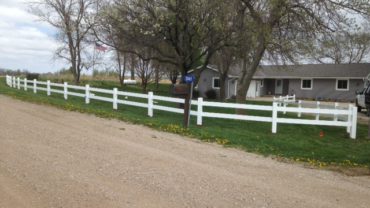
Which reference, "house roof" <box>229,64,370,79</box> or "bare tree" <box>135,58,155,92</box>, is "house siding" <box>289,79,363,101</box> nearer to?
"house roof" <box>229,64,370,79</box>

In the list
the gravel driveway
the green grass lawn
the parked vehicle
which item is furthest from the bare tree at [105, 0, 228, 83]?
the gravel driveway

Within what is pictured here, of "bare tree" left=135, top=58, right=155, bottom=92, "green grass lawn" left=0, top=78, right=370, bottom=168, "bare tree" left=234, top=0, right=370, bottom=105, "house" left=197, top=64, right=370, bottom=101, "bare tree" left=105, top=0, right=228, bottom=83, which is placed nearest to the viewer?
"green grass lawn" left=0, top=78, right=370, bottom=168

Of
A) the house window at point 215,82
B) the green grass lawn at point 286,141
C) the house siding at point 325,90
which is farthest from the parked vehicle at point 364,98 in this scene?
the house window at point 215,82

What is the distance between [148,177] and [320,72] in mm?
42738

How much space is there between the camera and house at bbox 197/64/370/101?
45.0 metres

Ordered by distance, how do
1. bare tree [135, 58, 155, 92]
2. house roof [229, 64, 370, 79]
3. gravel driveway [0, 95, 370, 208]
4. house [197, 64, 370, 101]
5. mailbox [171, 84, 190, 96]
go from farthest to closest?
bare tree [135, 58, 155, 92] < house [197, 64, 370, 101] < house roof [229, 64, 370, 79] < mailbox [171, 84, 190, 96] < gravel driveway [0, 95, 370, 208]

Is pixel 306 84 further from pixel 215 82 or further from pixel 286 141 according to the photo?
pixel 286 141

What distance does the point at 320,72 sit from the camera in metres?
47.5

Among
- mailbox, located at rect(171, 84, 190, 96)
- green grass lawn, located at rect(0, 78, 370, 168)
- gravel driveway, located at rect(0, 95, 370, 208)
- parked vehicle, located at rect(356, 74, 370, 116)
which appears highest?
mailbox, located at rect(171, 84, 190, 96)

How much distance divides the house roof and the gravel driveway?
3413 cm

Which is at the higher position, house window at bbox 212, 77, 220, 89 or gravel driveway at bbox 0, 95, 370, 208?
house window at bbox 212, 77, 220, 89

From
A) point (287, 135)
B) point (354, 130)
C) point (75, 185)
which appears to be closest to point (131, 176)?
point (75, 185)

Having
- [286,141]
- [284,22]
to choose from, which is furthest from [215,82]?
[286,141]

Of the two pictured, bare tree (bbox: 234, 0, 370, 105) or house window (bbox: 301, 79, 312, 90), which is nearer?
bare tree (bbox: 234, 0, 370, 105)
